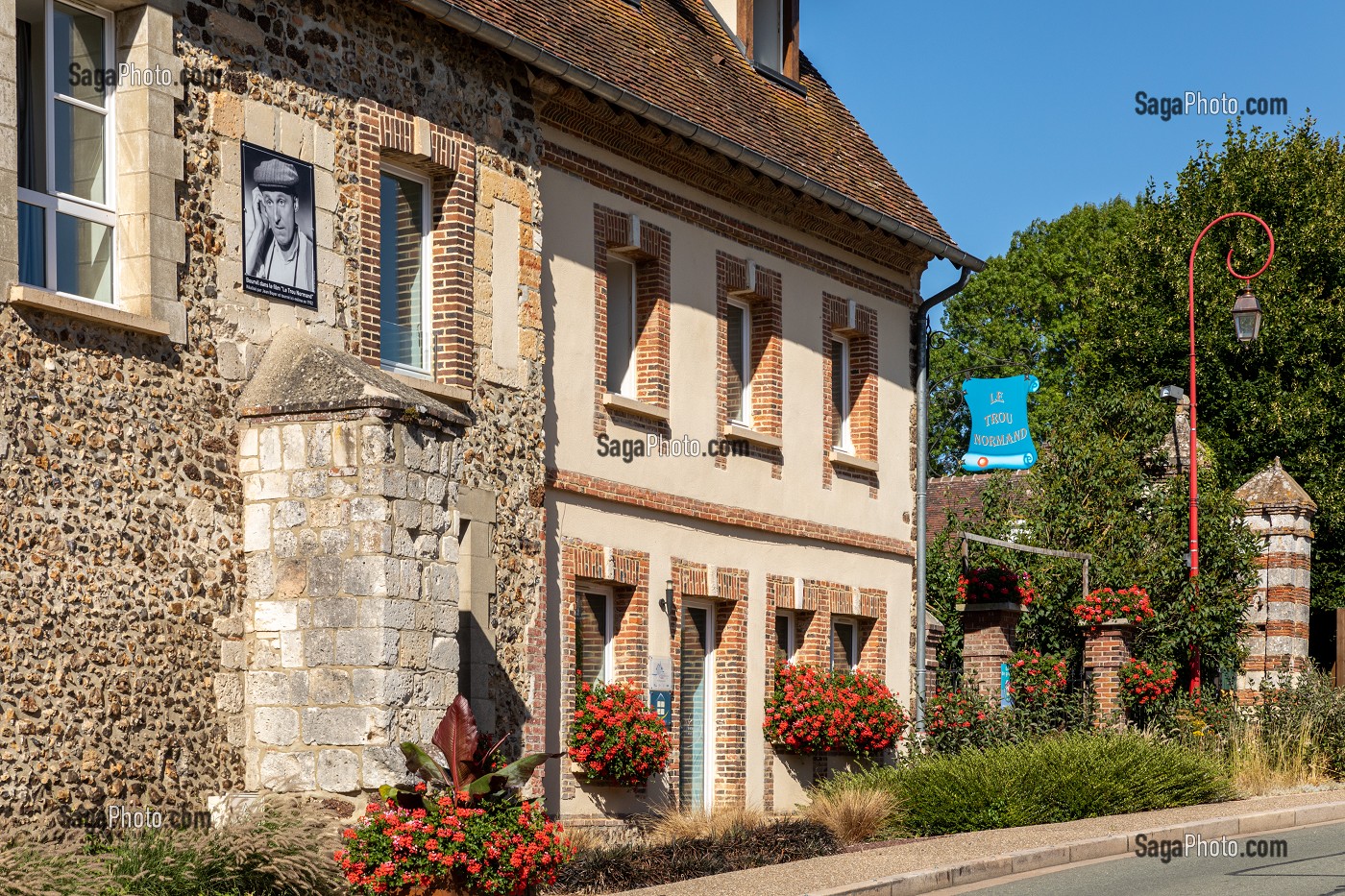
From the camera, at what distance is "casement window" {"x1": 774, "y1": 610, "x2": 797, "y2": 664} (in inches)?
732

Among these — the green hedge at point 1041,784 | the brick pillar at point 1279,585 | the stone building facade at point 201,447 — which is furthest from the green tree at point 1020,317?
the stone building facade at point 201,447

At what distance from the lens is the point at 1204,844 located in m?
14.7

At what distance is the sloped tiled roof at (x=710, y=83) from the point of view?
49.5 ft

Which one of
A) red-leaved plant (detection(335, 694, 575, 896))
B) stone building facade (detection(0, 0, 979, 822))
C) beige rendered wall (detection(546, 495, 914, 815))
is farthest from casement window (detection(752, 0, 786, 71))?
red-leaved plant (detection(335, 694, 575, 896))

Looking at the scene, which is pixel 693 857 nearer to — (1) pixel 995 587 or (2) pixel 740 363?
(2) pixel 740 363

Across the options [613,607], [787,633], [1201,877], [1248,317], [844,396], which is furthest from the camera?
[1248,317]

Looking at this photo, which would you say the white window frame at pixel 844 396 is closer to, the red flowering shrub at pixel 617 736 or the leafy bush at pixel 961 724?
the leafy bush at pixel 961 724

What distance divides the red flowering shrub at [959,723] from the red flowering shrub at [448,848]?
9957mm

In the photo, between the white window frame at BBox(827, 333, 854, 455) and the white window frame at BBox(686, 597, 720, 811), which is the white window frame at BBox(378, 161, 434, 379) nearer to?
the white window frame at BBox(686, 597, 720, 811)

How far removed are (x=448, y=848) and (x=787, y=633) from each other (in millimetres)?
9077

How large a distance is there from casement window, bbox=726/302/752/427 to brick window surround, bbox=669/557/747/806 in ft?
5.45

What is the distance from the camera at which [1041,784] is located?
16.6 metres

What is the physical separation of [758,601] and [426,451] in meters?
6.99

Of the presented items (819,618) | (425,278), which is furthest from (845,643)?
(425,278)
